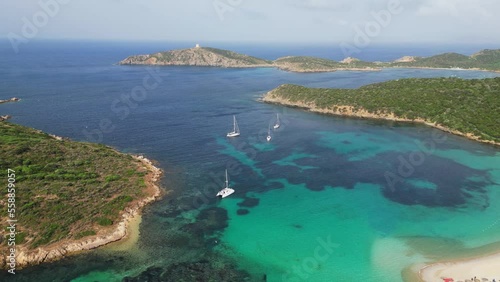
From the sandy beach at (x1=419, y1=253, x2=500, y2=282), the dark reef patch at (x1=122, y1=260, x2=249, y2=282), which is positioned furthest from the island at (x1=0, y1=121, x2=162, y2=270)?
the sandy beach at (x1=419, y1=253, x2=500, y2=282)

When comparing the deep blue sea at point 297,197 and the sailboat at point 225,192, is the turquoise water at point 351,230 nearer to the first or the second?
the deep blue sea at point 297,197

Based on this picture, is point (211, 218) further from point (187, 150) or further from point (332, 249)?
point (187, 150)

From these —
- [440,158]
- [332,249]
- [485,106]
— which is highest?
[485,106]

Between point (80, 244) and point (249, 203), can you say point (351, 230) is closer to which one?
point (249, 203)

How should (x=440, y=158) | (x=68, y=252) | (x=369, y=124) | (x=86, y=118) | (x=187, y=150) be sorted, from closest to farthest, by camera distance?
(x=68, y=252)
(x=440, y=158)
(x=187, y=150)
(x=369, y=124)
(x=86, y=118)

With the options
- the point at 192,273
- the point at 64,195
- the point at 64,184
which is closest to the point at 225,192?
the point at 192,273

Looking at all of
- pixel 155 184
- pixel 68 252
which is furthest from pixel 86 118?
pixel 68 252

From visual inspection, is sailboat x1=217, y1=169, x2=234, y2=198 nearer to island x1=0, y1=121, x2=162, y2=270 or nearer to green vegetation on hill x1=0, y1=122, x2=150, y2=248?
island x1=0, y1=121, x2=162, y2=270
